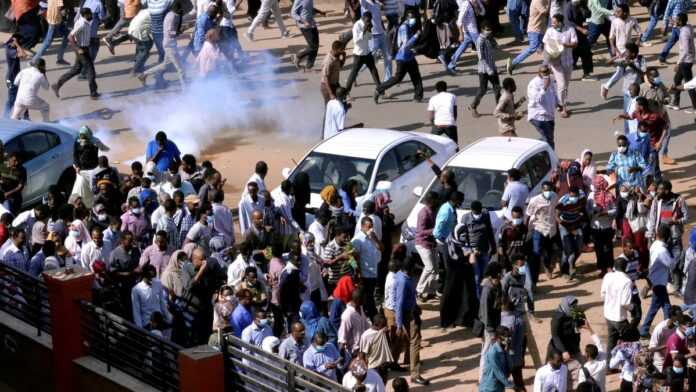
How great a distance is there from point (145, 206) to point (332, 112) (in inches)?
174

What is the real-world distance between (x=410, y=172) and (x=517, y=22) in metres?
9.43

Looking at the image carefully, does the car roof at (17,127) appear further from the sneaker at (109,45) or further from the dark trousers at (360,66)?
the sneaker at (109,45)

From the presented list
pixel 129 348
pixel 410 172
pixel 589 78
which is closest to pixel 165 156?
pixel 410 172

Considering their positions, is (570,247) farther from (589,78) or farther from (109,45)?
(109,45)

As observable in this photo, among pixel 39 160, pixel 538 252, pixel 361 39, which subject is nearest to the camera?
pixel 538 252

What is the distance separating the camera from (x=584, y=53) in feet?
85.4

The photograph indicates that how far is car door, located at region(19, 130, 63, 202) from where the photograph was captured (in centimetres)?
2086

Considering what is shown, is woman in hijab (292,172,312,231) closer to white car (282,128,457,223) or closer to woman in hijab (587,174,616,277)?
white car (282,128,457,223)

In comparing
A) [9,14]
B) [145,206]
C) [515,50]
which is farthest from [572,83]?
[9,14]

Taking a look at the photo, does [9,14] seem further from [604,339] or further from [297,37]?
[604,339]

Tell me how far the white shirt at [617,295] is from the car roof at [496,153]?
3.24 m

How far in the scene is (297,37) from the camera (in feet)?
100

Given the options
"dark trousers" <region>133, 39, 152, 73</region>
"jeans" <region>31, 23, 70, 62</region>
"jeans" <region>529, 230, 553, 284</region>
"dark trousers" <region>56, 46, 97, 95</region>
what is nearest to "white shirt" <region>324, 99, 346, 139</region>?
"jeans" <region>529, 230, 553, 284</region>

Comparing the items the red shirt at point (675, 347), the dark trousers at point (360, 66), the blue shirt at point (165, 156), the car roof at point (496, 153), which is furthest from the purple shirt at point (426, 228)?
the dark trousers at point (360, 66)
